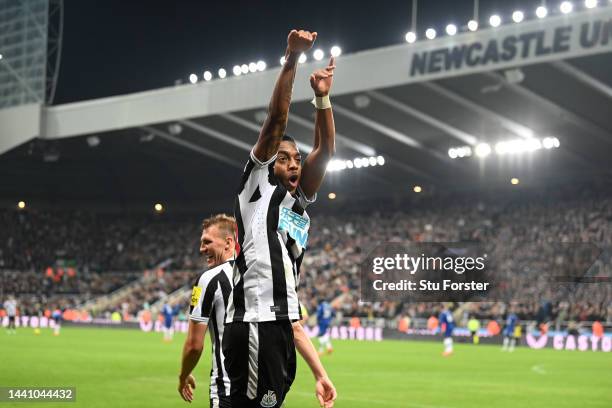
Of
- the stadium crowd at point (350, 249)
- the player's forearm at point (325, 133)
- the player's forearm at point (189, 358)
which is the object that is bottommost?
the player's forearm at point (189, 358)

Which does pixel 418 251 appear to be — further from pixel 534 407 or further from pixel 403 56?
pixel 534 407

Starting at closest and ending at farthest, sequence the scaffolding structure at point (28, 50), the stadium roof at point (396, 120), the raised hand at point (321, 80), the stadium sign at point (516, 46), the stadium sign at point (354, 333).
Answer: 1. the raised hand at point (321, 80)
2. the stadium sign at point (516, 46)
3. the stadium roof at point (396, 120)
4. the stadium sign at point (354, 333)
5. the scaffolding structure at point (28, 50)

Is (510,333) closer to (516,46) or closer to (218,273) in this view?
(516,46)

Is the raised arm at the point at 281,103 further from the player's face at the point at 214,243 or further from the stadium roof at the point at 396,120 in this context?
the stadium roof at the point at 396,120

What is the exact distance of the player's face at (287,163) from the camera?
16.2 ft

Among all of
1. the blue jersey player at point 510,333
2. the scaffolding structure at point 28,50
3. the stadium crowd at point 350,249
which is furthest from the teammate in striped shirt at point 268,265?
the scaffolding structure at point 28,50

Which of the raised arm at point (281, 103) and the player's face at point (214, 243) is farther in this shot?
the player's face at point (214, 243)

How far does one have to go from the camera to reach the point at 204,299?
21.4 feet

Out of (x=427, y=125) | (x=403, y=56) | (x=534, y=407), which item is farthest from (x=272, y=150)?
(x=427, y=125)

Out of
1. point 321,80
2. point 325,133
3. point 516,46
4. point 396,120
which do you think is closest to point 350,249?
point 396,120

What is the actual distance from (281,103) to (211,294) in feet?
7.55

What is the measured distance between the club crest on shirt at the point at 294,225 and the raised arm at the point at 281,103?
369 millimetres

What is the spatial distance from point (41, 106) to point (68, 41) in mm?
6544

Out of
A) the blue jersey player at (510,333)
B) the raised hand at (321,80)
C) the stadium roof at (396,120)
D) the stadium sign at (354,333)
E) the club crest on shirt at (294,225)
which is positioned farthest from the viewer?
the stadium sign at (354,333)
